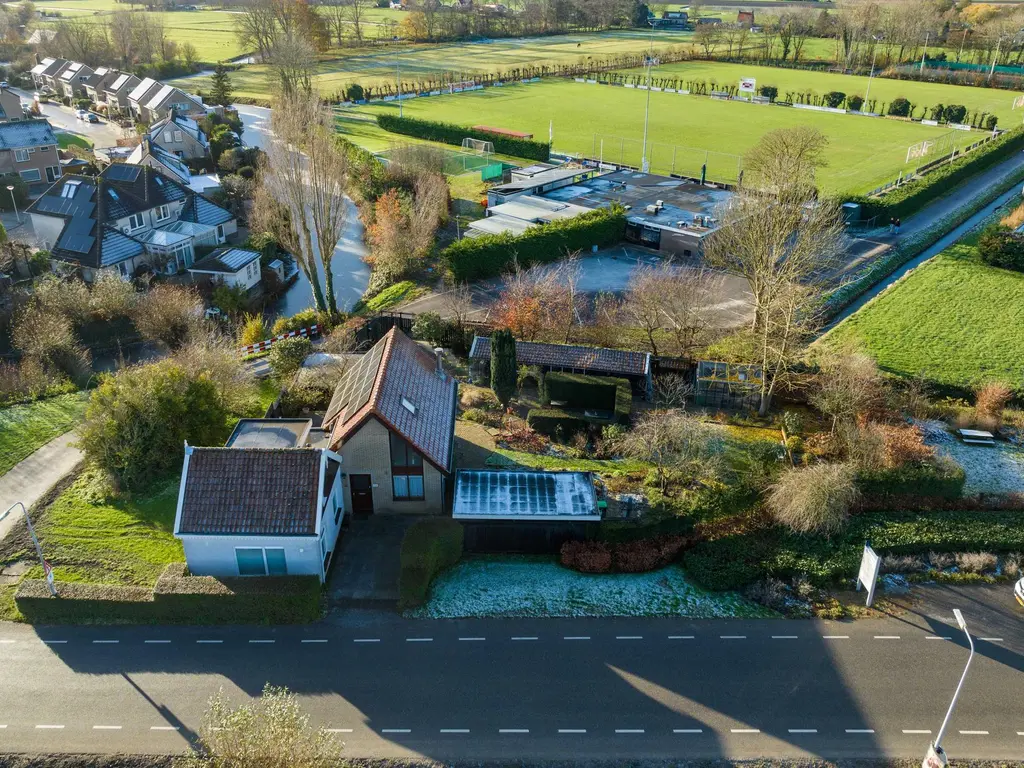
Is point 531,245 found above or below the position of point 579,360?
above

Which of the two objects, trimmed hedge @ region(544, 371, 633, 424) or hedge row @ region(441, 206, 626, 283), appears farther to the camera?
hedge row @ region(441, 206, 626, 283)

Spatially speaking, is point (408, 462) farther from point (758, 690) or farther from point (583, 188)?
point (583, 188)

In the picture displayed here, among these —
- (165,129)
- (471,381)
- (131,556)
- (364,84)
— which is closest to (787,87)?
(364,84)

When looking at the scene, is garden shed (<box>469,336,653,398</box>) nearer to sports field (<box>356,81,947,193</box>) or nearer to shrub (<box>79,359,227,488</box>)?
shrub (<box>79,359,227,488</box>)

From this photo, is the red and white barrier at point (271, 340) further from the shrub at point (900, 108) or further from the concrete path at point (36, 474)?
the shrub at point (900, 108)

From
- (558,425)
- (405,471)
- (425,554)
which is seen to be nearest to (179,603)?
(425,554)

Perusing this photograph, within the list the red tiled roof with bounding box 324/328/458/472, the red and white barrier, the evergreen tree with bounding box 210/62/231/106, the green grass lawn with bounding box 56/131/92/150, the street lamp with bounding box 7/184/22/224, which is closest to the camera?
the red tiled roof with bounding box 324/328/458/472

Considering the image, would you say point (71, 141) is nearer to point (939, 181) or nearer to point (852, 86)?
point (939, 181)

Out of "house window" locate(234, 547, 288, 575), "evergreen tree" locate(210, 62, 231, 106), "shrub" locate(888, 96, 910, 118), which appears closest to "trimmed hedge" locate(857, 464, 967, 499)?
"house window" locate(234, 547, 288, 575)
